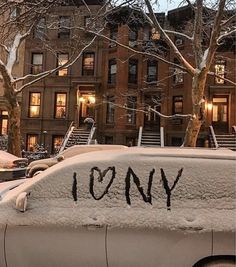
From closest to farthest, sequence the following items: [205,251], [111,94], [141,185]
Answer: [205,251]
[141,185]
[111,94]

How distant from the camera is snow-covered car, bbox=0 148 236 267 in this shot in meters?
4.09

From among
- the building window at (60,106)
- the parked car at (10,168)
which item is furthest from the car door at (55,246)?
the building window at (60,106)

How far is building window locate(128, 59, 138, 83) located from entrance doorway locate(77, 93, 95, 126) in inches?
129

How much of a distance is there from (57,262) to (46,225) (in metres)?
0.40

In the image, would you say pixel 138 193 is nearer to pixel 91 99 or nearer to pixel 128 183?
pixel 128 183

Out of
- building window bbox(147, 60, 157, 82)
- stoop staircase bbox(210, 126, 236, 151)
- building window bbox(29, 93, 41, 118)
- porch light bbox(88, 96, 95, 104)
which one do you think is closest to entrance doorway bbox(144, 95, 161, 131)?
building window bbox(147, 60, 157, 82)

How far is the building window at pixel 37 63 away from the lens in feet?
112

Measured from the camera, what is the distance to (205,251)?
13.3 ft

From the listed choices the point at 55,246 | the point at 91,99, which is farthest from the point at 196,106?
the point at 91,99

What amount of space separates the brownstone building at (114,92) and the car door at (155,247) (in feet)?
85.4

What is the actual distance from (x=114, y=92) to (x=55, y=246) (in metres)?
28.0

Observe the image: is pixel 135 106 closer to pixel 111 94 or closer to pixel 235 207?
pixel 111 94

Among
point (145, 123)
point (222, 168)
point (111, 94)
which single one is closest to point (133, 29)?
point (111, 94)

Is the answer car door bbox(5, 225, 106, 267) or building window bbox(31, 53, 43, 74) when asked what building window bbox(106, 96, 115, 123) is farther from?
car door bbox(5, 225, 106, 267)
